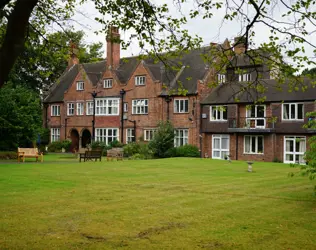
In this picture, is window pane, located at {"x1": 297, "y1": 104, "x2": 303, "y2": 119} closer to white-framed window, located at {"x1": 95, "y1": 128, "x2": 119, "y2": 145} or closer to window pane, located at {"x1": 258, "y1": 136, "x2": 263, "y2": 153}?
window pane, located at {"x1": 258, "y1": 136, "x2": 263, "y2": 153}

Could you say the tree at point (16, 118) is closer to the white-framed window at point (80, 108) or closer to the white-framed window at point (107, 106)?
the white-framed window at point (107, 106)

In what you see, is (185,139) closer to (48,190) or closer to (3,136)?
(3,136)

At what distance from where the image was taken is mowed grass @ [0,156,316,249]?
32.1 feet

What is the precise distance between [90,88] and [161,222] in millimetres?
44980

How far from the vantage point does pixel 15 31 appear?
6203 millimetres

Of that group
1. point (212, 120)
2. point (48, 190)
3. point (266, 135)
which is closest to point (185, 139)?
point (212, 120)

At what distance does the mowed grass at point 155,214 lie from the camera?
32.1 feet

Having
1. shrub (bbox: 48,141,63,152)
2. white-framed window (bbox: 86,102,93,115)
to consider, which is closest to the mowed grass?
A: white-framed window (bbox: 86,102,93,115)

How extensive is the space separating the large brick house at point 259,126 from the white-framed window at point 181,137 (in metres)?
2.12

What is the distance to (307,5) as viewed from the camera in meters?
9.58

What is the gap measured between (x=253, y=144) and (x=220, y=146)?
3.51 metres

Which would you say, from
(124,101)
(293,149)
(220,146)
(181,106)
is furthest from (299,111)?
(124,101)

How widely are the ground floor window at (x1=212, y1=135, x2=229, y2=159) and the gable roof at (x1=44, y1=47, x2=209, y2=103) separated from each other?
16.7 feet

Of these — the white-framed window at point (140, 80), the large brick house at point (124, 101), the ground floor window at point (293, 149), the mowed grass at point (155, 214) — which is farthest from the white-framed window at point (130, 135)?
the mowed grass at point (155, 214)
